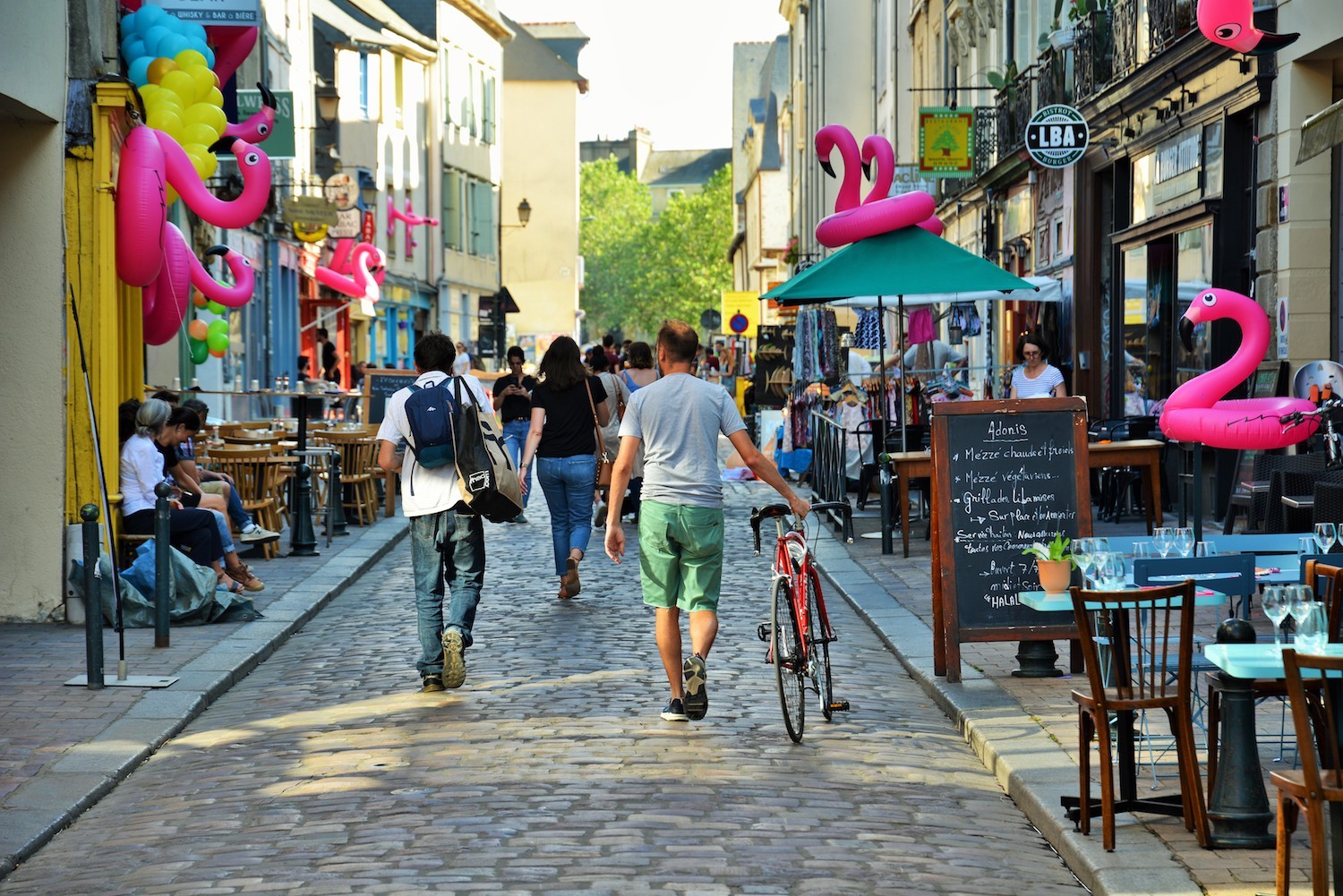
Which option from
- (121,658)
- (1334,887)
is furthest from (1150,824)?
(121,658)

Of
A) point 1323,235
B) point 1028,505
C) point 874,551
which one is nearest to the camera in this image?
point 1028,505

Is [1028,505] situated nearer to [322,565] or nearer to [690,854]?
[690,854]

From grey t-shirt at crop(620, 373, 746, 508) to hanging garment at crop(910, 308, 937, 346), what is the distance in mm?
15990

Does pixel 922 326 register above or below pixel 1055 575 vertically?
above

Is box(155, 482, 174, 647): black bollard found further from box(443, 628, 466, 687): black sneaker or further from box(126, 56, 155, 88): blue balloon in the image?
box(126, 56, 155, 88): blue balloon

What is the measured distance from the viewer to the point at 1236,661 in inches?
205

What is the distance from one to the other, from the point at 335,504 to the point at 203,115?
16.2ft

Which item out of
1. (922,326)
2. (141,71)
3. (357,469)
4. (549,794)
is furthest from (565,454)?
(922,326)

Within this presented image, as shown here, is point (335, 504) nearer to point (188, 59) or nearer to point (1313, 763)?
point (188, 59)

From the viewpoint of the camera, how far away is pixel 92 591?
886 cm

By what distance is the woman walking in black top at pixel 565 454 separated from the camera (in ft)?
42.7

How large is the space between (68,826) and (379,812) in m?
1.17

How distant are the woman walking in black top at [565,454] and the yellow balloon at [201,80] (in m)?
3.10

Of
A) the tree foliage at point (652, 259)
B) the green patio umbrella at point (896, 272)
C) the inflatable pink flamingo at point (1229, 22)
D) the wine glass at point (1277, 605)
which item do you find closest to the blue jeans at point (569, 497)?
the green patio umbrella at point (896, 272)
